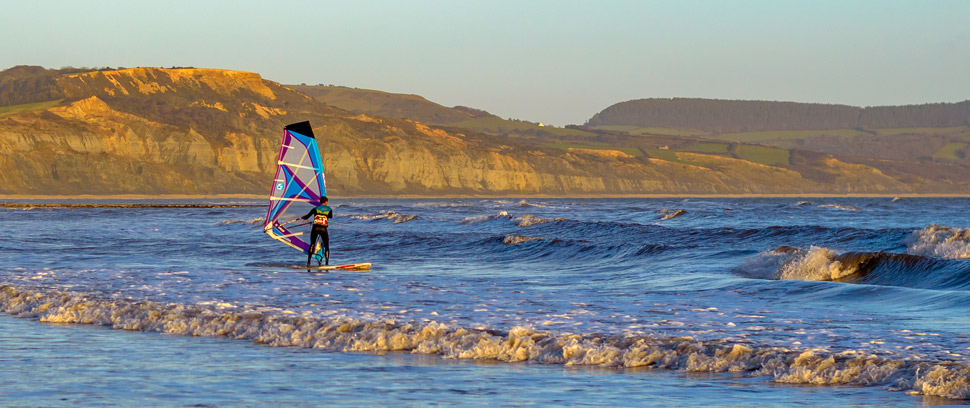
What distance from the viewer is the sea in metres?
9.32

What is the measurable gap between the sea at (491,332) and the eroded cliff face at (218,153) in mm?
126619

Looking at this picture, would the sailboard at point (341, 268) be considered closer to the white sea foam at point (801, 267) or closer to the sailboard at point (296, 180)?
the sailboard at point (296, 180)

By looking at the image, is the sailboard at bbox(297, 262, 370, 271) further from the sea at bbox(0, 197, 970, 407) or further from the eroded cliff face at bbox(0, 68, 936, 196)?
the eroded cliff face at bbox(0, 68, 936, 196)

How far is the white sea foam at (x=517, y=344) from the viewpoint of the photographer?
1003cm

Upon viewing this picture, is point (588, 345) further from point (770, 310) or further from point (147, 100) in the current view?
point (147, 100)

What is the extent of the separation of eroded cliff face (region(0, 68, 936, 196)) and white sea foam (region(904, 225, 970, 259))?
126 meters

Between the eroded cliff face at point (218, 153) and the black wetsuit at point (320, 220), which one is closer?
the black wetsuit at point (320, 220)

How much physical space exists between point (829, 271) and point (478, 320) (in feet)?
33.1

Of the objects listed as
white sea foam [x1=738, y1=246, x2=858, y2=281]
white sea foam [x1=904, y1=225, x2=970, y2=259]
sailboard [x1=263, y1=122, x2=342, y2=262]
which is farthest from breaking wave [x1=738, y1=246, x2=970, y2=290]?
sailboard [x1=263, y1=122, x2=342, y2=262]

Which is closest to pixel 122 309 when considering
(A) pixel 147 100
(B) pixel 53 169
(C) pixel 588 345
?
(C) pixel 588 345

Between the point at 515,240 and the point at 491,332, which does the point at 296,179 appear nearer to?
the point at 515,240

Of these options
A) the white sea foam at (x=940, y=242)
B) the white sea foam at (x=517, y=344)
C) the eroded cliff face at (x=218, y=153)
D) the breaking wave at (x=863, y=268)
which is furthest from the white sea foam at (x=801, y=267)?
the eroded cliff face at (x=218, y=153)

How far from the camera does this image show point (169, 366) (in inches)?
412

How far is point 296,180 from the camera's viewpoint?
79.9ft
